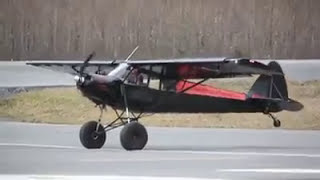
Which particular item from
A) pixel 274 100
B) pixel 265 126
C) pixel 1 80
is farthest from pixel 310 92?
pixel 1 80

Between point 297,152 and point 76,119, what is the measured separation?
12.4ft

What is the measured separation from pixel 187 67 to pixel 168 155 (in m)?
1.35

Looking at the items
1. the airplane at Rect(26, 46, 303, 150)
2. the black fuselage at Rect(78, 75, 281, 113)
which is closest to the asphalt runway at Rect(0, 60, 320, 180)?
the airplane at Rect(26, 46, 303, 150)

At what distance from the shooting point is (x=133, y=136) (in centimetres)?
927

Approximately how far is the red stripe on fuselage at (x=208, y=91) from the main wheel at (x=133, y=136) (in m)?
0.80

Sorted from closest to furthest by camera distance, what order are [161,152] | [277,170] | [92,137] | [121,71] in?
1. [277,170]
2. [161,152]
3. [121,71]
4. [92,137]

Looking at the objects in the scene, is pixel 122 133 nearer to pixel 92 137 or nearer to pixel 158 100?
pixel 92 137

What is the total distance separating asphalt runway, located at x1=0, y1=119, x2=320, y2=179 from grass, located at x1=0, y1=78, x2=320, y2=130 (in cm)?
11

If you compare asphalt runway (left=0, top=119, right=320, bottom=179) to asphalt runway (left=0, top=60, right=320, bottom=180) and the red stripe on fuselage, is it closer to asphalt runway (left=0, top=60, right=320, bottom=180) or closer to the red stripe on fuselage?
asphalt runway (left=0, top=60, right=320, bottom=180)

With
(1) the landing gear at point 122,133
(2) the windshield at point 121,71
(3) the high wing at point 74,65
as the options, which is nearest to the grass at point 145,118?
(3) the high wing at point 74,65

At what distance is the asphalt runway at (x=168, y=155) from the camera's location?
6734 mm

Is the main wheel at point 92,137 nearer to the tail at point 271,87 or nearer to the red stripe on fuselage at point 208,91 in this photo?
the red stripe on fuselage at point 208,91

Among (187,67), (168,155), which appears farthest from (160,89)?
(168,155)

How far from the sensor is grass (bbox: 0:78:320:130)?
11.7 m
